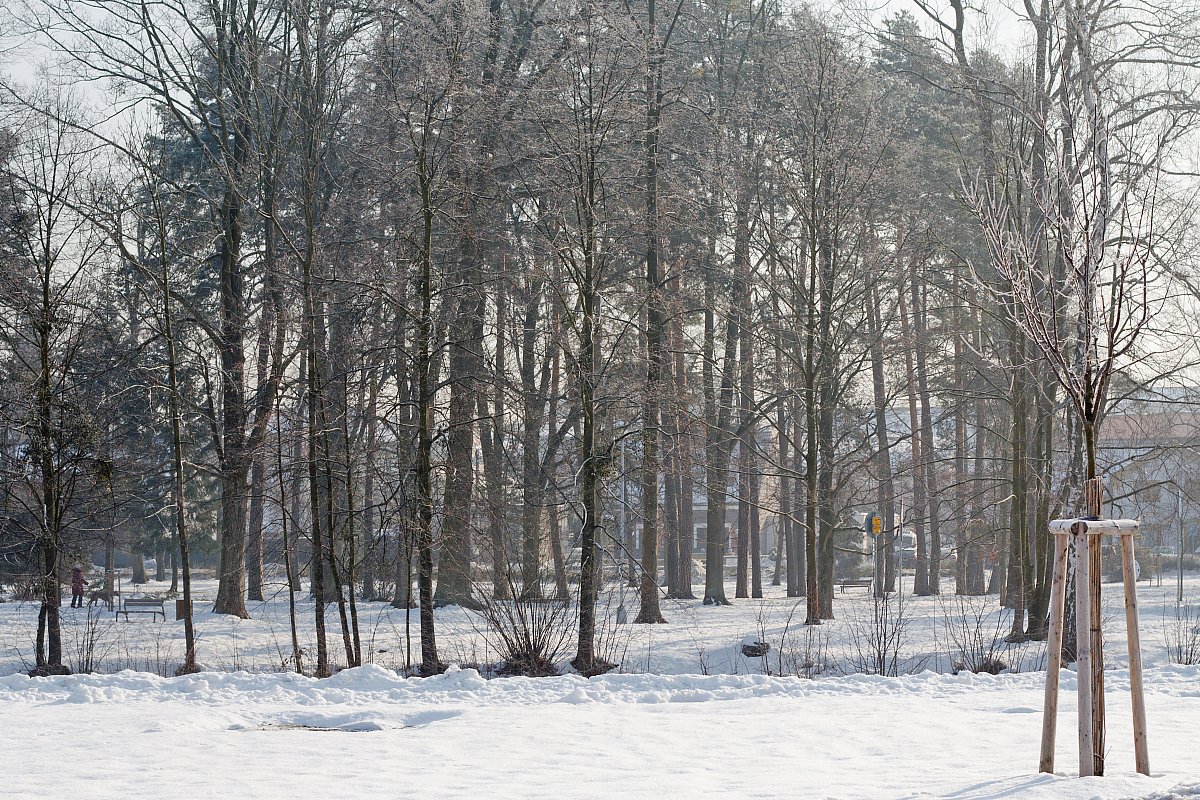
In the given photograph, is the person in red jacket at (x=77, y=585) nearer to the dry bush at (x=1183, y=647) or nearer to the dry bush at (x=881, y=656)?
the dry bush at (x=881, y=656)

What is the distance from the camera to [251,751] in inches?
345

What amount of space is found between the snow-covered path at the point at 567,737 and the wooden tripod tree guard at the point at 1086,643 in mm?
193

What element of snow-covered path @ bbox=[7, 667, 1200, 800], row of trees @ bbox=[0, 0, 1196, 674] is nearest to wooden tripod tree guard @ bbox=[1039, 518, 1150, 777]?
snow-covered path @ bbox=[7, 667, 1200, 800]

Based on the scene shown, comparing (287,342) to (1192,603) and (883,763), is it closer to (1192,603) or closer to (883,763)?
(883,763)

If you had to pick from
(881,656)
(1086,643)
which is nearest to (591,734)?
(1086,643)

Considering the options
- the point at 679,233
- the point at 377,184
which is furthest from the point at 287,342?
the point at 679,233

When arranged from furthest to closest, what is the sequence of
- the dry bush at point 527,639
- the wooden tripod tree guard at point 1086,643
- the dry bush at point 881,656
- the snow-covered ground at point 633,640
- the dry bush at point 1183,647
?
the snow-covered ground at point 633,640
the dry bush at point 1183,647
the dry bush at point 527,639
the dry bush at point 881,656
the wooden tripod tree guard at point 1086,643

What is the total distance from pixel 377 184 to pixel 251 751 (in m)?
13.3

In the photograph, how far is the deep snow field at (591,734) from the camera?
24.0 feet

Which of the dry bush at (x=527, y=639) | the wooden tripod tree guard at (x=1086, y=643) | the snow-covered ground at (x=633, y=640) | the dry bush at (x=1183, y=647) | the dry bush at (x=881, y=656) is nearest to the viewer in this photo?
the wooden tripod tree guard at (x=1086, y=643)

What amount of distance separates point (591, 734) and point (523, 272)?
14.5m

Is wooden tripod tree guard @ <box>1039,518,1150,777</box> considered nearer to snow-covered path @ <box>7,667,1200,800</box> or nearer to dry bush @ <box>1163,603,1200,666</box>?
snow-covered path @ <box>7,667,1200,800</box>

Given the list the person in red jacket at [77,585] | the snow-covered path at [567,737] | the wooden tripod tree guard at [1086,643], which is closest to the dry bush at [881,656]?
the snow-covered path at [567,737]

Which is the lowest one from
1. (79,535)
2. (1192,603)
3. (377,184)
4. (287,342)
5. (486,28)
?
(1192,603)
